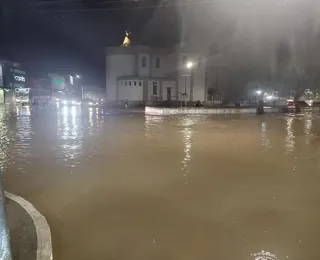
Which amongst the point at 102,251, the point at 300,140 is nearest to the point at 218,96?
the point at 300,140

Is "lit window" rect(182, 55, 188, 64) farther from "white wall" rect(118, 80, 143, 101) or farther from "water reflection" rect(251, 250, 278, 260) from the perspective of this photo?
"water reflection" rect(251, 250, 278, 260)

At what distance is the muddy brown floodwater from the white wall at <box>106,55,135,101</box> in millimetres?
35469

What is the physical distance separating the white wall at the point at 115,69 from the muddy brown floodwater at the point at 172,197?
35469 mm

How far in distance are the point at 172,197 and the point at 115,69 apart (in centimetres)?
4342

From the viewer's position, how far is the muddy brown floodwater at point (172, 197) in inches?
193

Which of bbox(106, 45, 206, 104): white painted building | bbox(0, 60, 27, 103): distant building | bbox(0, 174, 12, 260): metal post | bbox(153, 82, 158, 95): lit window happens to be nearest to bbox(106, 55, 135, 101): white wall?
bbox(106, 45, 206, 104): white painted building

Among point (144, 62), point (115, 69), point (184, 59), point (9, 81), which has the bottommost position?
point (9, 81)

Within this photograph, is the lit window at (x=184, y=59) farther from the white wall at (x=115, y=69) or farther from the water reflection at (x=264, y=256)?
the water reflection at (x=264, y=256)

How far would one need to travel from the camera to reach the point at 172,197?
7078mm

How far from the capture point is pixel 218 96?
173 feet

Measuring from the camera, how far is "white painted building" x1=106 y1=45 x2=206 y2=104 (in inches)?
1870

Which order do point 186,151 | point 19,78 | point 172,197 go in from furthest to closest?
point 19,78 → point 186,151 → point 172,197

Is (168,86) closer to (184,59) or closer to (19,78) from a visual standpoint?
(184,59)

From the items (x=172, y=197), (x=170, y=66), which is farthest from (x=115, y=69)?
(x=172, y=197)
